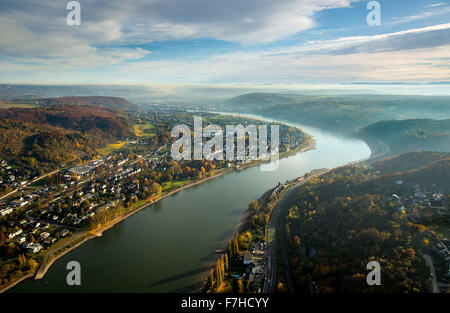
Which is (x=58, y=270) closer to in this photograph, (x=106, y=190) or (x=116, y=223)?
(x=116, y=223)

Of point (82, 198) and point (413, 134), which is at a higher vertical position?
point (413, 134)

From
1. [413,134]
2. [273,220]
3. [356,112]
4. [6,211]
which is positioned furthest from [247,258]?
[356,112]

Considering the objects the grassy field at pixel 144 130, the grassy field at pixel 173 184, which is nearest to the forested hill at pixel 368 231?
the grassy field at pixel 173 184

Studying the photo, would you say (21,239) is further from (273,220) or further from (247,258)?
(273,220)

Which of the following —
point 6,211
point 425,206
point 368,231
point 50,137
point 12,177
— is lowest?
point 6,211

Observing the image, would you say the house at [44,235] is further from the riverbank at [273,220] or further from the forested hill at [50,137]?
the forested hill at [50,137]
